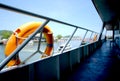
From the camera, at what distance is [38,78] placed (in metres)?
2.07

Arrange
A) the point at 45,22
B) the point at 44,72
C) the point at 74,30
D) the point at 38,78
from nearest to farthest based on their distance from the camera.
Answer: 1. the point at 45,22
2. the point at 38,78
3. the point at 44,72
4. the point at 74,30

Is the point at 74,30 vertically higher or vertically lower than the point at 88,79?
higher

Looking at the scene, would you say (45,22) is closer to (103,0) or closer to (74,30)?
(74,30)

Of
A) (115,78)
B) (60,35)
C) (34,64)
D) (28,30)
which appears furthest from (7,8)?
(28,30)

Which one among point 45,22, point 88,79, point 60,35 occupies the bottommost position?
point 88,79

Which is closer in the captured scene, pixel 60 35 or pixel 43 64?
pixel 43 64

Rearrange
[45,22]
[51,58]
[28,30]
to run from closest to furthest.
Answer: [45,22] < [51,58] < [28,30]

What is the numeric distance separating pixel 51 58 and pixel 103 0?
4.32m

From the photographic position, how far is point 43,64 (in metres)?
2.20

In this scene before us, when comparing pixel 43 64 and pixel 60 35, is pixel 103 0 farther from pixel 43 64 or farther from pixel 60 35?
pixel 43 64

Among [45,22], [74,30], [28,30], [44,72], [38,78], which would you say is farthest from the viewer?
[28,30]

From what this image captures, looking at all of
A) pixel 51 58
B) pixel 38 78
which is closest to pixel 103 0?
pixel 51 58

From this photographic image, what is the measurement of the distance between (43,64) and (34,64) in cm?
27

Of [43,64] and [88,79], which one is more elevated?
[43,64]
